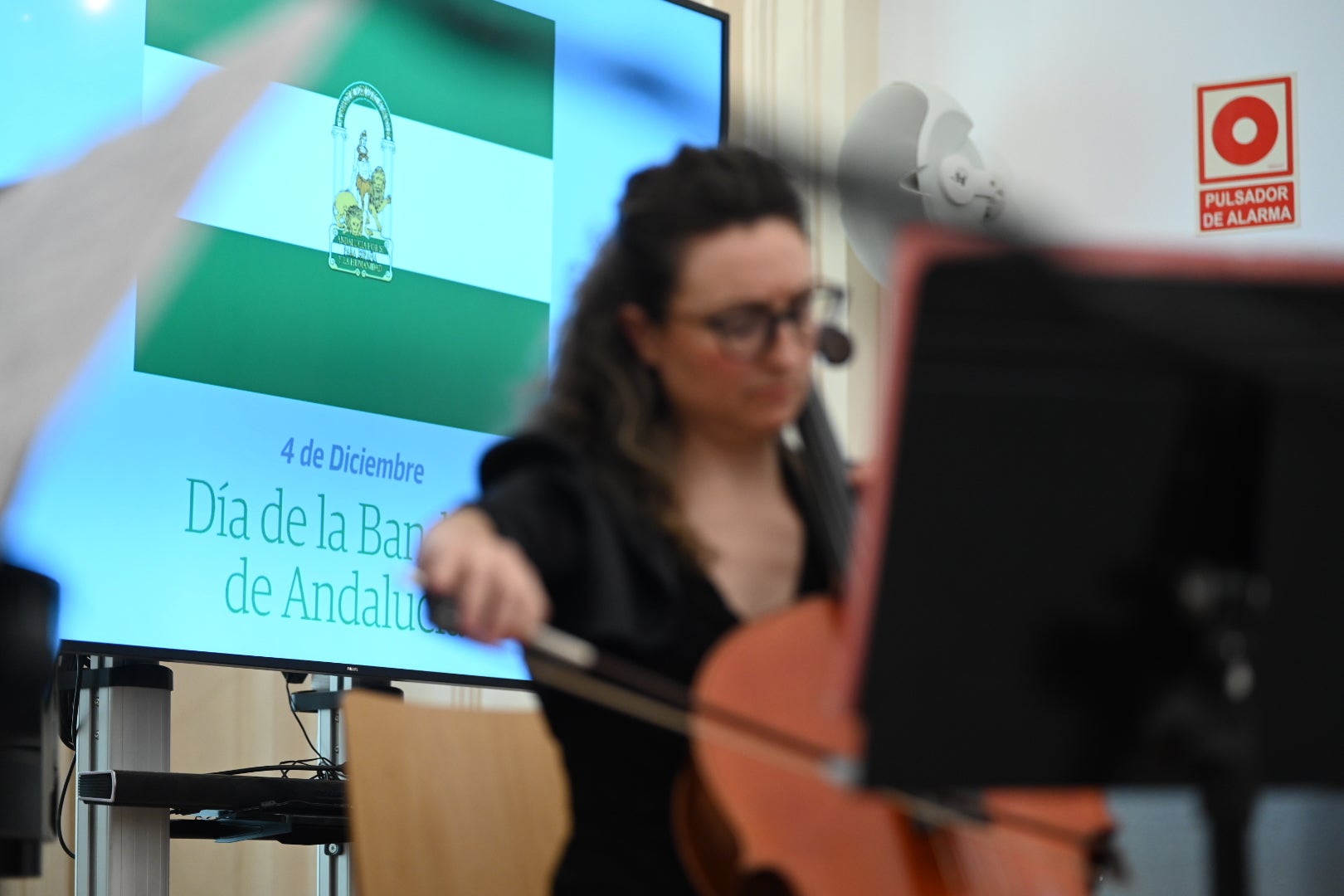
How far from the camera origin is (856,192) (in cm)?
70

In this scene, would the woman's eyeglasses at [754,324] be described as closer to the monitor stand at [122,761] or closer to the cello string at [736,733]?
the cello string at [736,733]

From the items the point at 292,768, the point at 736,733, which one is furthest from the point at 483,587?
the point at 292,768

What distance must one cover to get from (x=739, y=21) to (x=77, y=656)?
1.84 m

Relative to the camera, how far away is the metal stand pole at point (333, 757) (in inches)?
91.3

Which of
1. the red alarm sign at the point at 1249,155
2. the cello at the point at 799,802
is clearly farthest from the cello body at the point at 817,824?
the red alarm sign at the point at 1249,155

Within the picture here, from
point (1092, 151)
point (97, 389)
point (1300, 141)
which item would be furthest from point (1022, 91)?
point (97, 389)

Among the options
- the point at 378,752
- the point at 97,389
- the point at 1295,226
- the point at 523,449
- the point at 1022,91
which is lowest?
the point at 378,752

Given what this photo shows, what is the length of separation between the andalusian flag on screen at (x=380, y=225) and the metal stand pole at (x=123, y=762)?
0.39 m

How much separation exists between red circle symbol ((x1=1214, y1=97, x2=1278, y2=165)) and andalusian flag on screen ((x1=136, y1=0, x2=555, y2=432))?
4.67 ft

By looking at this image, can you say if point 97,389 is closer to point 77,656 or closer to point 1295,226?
point 77,656

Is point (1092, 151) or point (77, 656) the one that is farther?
point (1092, 151)

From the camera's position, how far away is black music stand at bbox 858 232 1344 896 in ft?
2.71

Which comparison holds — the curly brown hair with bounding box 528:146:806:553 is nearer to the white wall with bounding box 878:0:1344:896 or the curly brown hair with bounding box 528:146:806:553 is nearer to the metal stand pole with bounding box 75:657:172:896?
the metal stand pole with bounding box 75:657:172:896

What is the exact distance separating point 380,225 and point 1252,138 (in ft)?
5.85
